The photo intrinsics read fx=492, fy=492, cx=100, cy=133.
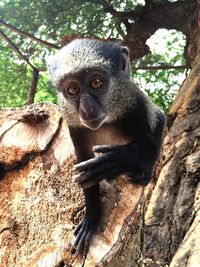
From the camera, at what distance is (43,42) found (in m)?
5.71

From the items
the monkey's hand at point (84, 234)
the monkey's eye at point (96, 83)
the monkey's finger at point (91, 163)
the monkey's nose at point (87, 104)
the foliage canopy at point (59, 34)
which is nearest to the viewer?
the monkey's hand at point (84, 234)

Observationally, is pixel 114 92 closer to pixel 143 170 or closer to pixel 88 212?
pixel 143 170

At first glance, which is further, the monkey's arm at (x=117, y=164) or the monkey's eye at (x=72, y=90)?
the monkey's eye at (x=72, y=90)

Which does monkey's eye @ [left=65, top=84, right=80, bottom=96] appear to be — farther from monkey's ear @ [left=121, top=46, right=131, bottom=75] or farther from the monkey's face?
monkey's ear @ [left=121, top=46, right=131, bottom=75]

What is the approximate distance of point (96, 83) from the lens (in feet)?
10.9

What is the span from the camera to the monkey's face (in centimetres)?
318

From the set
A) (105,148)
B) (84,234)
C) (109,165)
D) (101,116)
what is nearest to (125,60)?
(101,116)

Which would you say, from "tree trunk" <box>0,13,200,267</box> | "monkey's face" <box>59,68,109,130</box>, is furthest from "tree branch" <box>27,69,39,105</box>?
"monkey's face" <box>59,68,109,130</box>

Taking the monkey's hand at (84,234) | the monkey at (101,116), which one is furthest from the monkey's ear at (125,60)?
the monkey's hand at (84,234)

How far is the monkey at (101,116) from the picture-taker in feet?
9.89

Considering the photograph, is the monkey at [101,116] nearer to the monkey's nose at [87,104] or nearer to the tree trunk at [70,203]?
the monkey's nose at [87,104]

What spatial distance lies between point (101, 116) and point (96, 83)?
0.26 metres

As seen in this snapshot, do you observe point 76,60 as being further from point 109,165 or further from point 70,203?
point 70,203

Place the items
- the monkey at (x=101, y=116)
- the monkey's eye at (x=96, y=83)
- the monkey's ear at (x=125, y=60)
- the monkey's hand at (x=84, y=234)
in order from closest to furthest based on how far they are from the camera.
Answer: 1. the monkey's hand at (x=84, y=234)
2. the monkey at (x=101, y=116)
3. the monkey's eye at (x=96, y=83)
4. the monkey's ear at (x=125, y=60)
